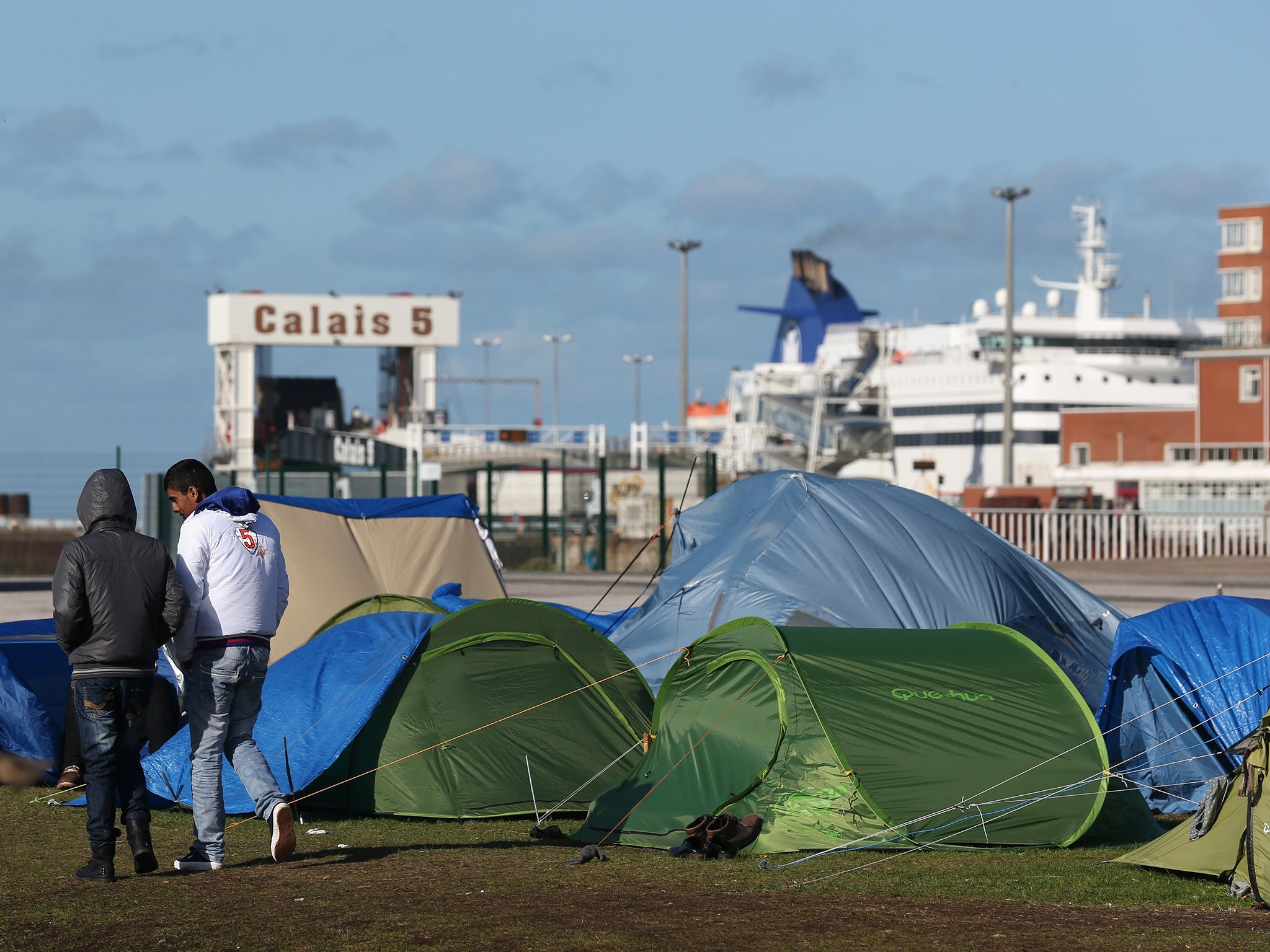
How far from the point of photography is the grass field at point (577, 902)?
5422 mm

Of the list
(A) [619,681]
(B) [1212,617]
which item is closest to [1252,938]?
(B) [1212,617]

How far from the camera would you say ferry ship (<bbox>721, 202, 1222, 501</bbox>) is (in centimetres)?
6881

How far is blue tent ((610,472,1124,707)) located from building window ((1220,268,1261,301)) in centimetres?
5725

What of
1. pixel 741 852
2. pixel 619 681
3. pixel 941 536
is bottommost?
pixel 741 852

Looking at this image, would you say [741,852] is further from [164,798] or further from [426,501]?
[426,501]

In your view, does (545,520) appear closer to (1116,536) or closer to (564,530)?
(564,530)

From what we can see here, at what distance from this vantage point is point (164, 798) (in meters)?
8.23

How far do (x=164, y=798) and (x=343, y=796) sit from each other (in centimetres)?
96

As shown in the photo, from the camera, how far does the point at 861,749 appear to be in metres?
7.37

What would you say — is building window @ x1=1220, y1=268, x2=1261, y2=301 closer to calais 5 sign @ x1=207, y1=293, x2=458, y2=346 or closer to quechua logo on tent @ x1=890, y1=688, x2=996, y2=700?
calais 5 sign @ x1=207, y1=293, x2=458, y2=346

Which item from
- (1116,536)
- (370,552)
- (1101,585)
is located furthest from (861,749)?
(1116,536)

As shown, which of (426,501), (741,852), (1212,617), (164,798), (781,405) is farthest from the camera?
(781,405)

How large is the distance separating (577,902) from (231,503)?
2.29m

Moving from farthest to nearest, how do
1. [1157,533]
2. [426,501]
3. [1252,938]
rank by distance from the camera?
[1157,533]
[426,501]
[1252,938]
